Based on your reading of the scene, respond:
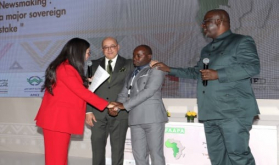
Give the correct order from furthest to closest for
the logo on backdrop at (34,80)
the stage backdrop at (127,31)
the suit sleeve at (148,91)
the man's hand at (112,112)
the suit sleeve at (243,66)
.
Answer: the logo on backdrop at (34,80) → the stage backdrop at (127,31) → the man's hand at (112,112) → the suit sleeve at (148,91) → the suit sleeve at (243,66)

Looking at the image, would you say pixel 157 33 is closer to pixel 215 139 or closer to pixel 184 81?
pixel 184 81

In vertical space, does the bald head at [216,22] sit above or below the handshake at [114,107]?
above

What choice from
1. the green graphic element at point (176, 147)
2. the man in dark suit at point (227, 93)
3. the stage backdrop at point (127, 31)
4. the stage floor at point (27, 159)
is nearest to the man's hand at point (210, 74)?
the man in dark suit at point (227, 93)

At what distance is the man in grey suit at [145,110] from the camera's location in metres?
3.07

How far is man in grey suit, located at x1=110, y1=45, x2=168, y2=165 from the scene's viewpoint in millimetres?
3066

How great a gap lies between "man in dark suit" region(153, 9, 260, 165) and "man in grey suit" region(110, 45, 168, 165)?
456 millimetres

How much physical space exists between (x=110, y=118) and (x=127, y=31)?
1.73 metres

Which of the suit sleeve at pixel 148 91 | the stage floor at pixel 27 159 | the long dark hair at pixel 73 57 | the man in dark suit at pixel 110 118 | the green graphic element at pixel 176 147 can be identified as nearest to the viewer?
the long dark hair at pixel 73 57

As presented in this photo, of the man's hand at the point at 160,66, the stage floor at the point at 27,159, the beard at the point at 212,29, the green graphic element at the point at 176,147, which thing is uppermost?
the beard at the point at 212,29

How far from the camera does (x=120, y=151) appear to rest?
3426mm

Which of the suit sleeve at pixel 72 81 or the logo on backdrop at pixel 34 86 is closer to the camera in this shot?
the suit sleeve at pixel 72 81

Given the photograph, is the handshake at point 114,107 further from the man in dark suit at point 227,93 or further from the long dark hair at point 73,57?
the man in dark suit at point 227,93

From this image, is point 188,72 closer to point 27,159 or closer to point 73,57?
point 73,57

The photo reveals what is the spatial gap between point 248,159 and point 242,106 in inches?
15.5
